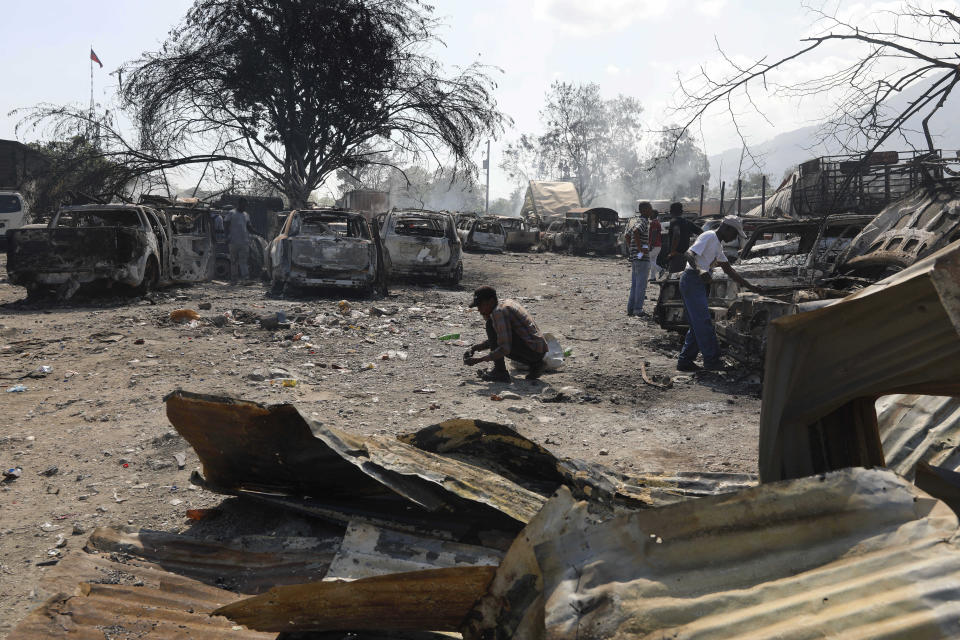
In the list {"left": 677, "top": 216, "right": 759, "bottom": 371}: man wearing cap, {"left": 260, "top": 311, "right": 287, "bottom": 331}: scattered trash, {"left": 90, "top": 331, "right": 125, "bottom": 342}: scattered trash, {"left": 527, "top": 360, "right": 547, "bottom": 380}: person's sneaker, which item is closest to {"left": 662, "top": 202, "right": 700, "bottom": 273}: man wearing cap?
{"left": 677, "top": 216, "right": 759, "bottom": 371}: man wearing cap

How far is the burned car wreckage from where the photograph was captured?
5.95m

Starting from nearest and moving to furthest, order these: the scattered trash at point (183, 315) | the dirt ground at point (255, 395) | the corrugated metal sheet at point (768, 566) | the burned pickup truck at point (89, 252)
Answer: the corrugated metal sheet at point (768, 566) → the dirt ground at point (255, 395) → the scattered trash at point (183, 315) → the burned pickup truck at point (89, 252)

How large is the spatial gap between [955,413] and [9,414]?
223 inches

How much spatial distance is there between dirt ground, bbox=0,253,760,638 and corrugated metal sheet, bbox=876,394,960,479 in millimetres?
1442

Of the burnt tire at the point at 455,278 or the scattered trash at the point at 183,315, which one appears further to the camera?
the burnt tire at the point at 455,278

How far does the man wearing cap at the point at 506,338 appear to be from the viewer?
248 inches

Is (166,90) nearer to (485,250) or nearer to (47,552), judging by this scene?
(485,250)

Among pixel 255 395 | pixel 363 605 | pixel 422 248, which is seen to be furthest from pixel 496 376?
pixel 422 248

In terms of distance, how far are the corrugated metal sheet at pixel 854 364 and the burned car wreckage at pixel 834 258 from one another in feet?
10.9

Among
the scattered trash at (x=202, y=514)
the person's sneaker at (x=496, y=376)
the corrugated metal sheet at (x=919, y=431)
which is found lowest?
the scattered trash at (x=202, y=514)

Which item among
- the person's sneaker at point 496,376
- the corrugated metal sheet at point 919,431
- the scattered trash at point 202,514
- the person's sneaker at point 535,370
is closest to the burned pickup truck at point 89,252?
the person's sneaker at point 496,376

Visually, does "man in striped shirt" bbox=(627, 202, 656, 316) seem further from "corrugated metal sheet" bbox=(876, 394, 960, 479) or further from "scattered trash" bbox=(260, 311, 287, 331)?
"corrugated metal sheet" bbox=(876, 394, 960, 479)

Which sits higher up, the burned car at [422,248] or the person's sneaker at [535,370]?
the burned car at [422,248]

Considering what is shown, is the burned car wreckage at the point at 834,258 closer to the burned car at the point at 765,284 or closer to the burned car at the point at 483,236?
the burned car at the point at 765,284
